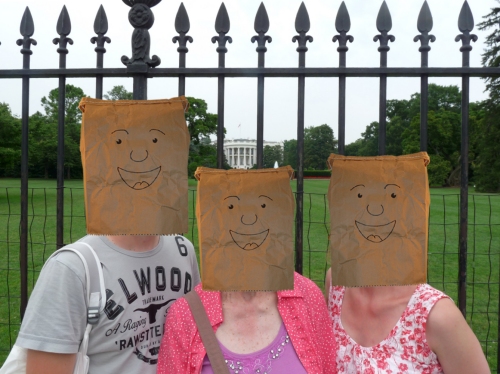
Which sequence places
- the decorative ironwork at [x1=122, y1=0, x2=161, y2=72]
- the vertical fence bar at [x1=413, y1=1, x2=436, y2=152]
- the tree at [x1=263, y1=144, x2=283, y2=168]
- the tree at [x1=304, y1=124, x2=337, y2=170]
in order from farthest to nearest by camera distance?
the tree at [x1=263, y1=144, x2=283, y2=168]
the tree at [x1=304, y1=124, x2=337, y2=170]
the vertical fence bar at [x1=413, y1=1, x2=436, y2=152]
the decorative ironwork at [x1=122, y1=0, x2=161, y2=72]

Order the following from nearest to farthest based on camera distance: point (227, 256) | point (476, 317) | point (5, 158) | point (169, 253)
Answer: point (227, 256)
point (169, 253)
point (476, 317)
point (5, 158)

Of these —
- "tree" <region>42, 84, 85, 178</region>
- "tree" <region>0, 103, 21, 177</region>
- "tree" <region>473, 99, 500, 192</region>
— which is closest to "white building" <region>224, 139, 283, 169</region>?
"tree" <region>42, 84, 85, 178</region>

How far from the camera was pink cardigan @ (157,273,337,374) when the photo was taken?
150 cm

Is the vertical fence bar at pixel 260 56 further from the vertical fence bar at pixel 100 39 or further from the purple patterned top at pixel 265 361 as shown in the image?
the purple patterned top at pixel 265 361

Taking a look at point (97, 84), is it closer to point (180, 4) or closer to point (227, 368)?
point (180, 4)

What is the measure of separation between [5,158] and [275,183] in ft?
88.4

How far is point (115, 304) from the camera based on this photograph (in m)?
1.54

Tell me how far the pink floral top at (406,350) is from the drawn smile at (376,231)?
0.34 metres

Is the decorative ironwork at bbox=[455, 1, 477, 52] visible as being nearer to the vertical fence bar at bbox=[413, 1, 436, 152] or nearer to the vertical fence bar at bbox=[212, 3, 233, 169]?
the vertical fence bar at bbox=[413, 1, 436, 152]

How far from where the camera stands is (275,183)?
54.0 inches

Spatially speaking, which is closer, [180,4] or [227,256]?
[227,256]

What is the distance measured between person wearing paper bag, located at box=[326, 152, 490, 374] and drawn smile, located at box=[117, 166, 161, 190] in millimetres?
591

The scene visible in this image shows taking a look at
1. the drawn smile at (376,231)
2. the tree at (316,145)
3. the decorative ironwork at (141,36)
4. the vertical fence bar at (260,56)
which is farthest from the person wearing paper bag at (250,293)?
the tree at (316,145)

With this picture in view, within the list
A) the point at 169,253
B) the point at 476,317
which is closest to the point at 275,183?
the point at 169,253
